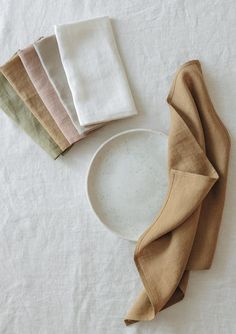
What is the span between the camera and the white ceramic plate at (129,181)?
79 centimetres

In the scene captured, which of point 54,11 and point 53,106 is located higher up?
point 54,11

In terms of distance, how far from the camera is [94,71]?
81cm

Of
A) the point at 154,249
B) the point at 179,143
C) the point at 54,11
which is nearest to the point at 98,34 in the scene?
the point at 54,11

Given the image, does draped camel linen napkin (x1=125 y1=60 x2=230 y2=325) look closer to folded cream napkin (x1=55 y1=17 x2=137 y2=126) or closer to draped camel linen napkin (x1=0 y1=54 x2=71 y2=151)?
folded cream napkin (x1=55 y1=17 x2=137 y2=126)

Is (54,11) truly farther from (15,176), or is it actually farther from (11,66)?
(15,176)

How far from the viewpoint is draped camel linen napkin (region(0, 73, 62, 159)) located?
831 mm

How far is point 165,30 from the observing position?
0.81m

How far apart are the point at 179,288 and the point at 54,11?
54 centimetres

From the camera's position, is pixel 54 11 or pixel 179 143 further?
pixel 54 11

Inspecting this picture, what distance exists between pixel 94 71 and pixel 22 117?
0.51ft

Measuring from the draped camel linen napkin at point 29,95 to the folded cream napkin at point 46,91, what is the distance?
0.01 m

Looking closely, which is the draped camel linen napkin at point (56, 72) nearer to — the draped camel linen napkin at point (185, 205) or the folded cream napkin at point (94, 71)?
the folded cream napkin at point (94, 71)

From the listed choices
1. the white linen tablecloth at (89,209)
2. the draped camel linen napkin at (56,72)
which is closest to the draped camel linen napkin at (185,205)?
the white linen tablecloth at (89,209)

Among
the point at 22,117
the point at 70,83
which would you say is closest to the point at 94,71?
the point at 70,83
